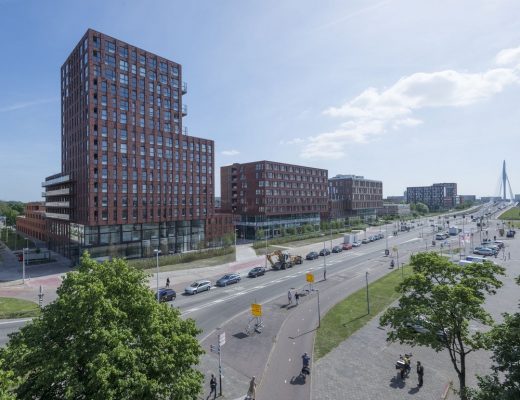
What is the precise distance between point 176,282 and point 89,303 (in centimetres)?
3535

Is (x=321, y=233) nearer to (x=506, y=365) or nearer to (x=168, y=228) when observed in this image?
(x=168, y=228)

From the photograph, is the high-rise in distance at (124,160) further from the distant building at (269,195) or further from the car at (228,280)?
the car at (228,280)

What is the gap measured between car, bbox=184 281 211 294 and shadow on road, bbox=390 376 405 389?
26.9 m

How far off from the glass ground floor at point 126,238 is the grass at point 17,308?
19.9 m

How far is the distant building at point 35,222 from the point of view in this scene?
89.0 m

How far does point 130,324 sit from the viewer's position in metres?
13.9

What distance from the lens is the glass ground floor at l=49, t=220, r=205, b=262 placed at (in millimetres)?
58000

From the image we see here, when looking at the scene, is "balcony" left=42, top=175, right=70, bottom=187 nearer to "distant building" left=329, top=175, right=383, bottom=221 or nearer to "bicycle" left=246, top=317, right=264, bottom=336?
"bicycle" left=246, top=317, right=264, bottom=336

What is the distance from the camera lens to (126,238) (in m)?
61.9

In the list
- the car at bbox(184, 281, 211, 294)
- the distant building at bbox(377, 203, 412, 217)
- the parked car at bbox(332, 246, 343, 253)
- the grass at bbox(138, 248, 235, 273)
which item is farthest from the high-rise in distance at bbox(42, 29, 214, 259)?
the distant building at bbox(377, 203, 412, 217)

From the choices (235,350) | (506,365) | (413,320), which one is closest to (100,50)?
(235,350)

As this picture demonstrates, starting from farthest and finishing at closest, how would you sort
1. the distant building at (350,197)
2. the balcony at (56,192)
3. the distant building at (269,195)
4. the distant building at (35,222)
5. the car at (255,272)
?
the distant building at (350,197)
the distant building at (269,195)
the distant building at (35,222)
the balcony at (56,192)
the car at (255,272)

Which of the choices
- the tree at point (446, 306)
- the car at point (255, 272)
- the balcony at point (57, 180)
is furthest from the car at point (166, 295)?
the balcony at point (57, 180)

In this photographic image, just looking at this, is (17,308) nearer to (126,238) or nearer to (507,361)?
(126,238)
